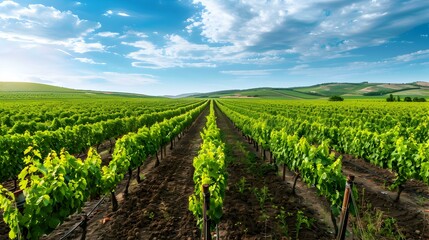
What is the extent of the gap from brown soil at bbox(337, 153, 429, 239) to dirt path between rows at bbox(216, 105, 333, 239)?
198 centimetres

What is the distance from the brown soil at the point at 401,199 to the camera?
22.8 ft

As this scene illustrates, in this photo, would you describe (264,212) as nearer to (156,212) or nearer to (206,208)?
(156,212)

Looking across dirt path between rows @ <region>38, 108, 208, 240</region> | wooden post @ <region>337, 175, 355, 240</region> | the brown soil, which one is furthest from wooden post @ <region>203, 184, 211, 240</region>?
the brown soil

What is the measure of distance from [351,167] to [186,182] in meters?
8.18

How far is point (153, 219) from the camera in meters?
7.40

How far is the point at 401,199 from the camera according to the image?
8688 mm

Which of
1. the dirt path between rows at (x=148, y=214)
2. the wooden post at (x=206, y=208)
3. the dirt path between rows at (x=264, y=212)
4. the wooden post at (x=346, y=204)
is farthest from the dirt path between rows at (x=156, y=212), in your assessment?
the wooden post at (x=346, y=204)

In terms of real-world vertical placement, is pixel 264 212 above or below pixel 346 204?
below

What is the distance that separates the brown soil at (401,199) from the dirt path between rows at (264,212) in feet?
6.49

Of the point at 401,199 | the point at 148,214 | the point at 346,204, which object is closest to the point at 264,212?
the point at 346,204

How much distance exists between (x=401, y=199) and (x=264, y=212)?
489cm

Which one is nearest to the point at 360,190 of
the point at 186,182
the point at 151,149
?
the point at 186,182

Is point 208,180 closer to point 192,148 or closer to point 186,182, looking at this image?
point 186,182

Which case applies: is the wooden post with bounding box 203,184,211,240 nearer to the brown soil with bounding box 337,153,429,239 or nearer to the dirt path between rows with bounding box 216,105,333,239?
the dirt path between rows with bounding box 216,105,333,239
